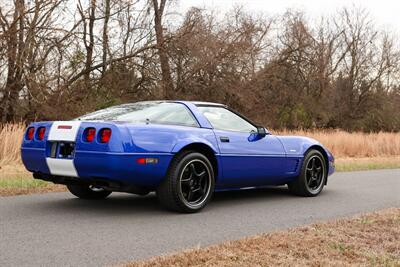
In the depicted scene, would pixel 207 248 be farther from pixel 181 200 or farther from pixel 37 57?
pixel 37 57

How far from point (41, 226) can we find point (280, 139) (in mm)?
3691

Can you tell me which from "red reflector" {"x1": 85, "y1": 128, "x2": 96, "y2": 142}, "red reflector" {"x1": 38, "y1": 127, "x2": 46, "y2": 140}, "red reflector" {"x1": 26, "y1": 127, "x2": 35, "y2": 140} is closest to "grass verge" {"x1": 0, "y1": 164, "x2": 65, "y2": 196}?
"red reflector" {"x1": 26, "y1": 127, "x2": 35, "y2": 140}

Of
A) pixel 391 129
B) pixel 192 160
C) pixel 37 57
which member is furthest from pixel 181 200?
pixel 391 129

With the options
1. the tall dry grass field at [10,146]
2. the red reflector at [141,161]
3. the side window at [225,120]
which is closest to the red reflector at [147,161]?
the red reflector at [141,161]

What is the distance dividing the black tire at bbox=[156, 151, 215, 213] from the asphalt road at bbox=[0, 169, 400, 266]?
0.14 metres

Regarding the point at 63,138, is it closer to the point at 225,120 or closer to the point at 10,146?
the point at 225,120

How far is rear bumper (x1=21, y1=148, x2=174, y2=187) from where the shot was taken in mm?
5602

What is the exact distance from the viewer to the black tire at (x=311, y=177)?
7.93 m

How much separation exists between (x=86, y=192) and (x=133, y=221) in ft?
5.59

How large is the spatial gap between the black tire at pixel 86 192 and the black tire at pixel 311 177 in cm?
281

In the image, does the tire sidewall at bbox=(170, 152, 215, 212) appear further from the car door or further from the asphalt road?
the car door

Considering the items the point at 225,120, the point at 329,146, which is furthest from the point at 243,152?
the point at 329,146

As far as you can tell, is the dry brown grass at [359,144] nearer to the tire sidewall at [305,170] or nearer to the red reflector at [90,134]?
the tire sidewall at [305,170]

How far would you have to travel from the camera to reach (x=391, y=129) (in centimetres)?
4112
